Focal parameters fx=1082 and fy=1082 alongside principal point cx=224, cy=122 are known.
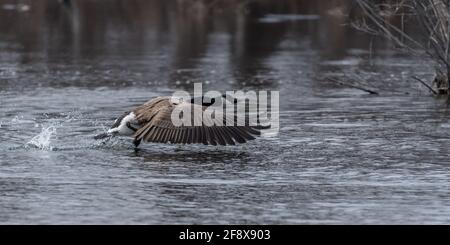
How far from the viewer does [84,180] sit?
8.53 meters

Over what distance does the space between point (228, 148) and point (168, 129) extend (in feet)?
2.41

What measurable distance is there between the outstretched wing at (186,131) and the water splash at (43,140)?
2.95 feet

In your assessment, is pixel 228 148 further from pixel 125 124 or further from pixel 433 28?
pixel 433 28

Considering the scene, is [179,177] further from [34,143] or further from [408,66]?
[408,66]

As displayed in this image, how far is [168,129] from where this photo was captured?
9.62 meters

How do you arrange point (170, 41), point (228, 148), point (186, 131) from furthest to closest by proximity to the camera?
1. point (170, 41)
2. point (228, 148)
3. point (186, 131)

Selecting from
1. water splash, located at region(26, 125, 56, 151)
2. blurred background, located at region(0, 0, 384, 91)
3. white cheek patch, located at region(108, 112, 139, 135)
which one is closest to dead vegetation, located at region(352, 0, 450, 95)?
blurred background, located at region(0, 0, 384, 91)

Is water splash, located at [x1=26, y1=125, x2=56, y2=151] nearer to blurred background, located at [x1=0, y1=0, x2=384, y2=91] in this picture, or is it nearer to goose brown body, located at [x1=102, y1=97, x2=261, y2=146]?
goose brown body, located at [x1=102, y1=97, x2=261, y2=146]

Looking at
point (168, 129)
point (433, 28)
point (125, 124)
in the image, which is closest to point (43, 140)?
point (125, 124)

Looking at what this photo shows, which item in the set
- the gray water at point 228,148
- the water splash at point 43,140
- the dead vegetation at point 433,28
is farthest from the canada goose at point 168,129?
the dead vegetation at point 433,28

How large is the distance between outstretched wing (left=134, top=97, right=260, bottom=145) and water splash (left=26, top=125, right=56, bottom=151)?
900 mm

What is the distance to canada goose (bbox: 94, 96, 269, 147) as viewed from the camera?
31.3ft

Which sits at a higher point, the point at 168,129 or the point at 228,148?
the point at 168,129

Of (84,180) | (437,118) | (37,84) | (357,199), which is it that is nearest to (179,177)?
(84,180)
